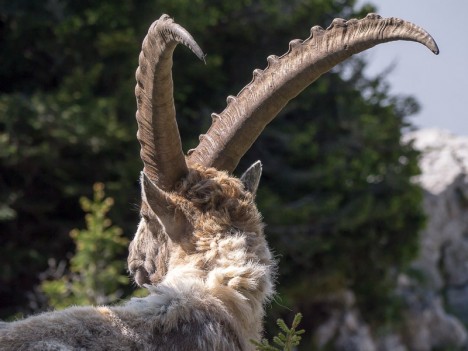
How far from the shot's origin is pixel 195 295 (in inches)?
161

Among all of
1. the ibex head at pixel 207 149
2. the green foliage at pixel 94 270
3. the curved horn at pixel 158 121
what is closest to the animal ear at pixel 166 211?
the ibex head at pixel 207 149

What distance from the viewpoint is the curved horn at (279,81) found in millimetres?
4695

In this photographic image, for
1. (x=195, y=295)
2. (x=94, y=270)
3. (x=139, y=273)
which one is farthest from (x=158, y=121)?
(x=94, y=270)

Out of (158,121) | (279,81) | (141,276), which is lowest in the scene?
(141,276)

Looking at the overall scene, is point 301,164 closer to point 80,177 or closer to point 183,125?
point 183,125

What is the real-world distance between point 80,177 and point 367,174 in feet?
17.6

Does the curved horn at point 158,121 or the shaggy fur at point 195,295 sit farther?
the curved horn at point 158,121

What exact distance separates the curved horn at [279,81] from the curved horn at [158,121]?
408 millimetres

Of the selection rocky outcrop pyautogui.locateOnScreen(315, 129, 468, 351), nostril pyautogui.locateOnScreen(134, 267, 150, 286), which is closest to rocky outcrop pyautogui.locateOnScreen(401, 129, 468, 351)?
rocky outcrop pyautogui.locateOnScreen(315, 129, 468, 351)

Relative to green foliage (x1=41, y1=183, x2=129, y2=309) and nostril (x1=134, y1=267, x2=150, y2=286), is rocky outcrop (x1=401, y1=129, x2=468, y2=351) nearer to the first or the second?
green foliage (x1=41, y1=183, x2=129, y2=309)

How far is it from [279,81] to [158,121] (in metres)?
0.74

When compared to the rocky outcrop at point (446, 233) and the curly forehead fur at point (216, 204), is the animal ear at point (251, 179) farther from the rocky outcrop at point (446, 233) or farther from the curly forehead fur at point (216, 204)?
the rocky outcrop at point (446, 233)

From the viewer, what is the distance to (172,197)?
4.71m

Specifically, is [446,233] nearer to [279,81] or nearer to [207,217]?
[279,81]
